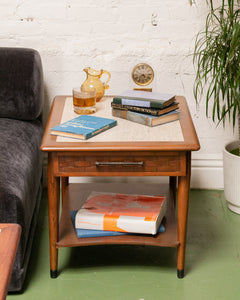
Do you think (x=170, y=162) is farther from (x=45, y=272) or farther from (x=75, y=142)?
(x=45, y=272)

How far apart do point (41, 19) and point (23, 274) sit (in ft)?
4.09

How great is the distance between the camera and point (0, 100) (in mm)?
2096

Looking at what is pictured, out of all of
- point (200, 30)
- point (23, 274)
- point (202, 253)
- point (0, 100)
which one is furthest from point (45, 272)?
point (200, 30)

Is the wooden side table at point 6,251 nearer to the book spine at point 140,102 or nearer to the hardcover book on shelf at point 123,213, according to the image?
the hardcover book on shelf at point 123,213

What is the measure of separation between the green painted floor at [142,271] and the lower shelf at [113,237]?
0.16m

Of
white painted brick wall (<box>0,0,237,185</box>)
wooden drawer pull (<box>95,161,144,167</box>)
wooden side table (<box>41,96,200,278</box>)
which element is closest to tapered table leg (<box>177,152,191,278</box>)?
wooden side table (<box>41,96,200,278</box>)

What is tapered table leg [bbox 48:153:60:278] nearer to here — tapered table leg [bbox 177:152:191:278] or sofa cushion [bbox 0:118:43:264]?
sofa cushion [bbox 0:118:43:264]

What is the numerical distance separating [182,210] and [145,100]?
17.2 inches

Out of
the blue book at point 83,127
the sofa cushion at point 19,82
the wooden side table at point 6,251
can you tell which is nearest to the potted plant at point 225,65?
the blue book at point 83,127

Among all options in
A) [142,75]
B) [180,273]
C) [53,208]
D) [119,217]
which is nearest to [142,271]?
[180,273]

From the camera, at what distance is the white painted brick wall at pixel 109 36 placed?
7.51ft

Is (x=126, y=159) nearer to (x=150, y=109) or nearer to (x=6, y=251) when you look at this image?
(x=150, y=109)

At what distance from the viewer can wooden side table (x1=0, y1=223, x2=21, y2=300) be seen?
34.2 inches

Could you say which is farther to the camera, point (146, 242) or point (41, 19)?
point (41, 19)
